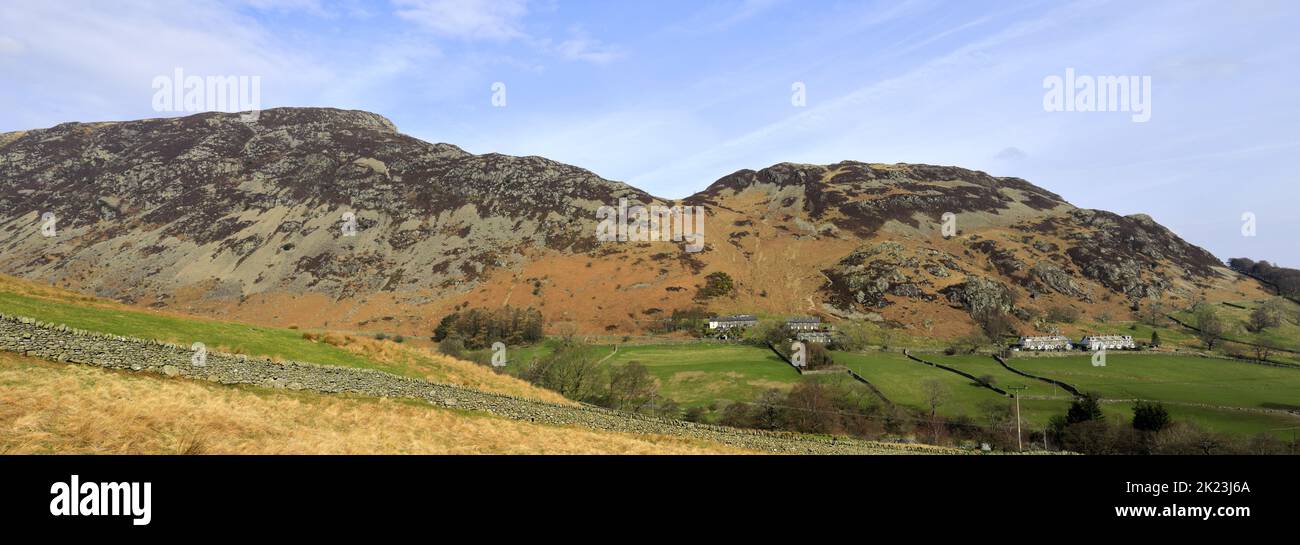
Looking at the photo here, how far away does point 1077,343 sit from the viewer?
113 m

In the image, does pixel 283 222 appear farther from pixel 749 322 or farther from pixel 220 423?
pixel 220 423

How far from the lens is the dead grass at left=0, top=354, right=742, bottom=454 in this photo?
14.8 metres

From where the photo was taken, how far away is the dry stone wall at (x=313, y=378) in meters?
24.7

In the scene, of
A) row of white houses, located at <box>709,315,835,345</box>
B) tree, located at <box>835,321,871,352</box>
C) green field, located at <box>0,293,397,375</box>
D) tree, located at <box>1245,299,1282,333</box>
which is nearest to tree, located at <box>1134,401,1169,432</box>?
tree, located at <box>835,321,871,352</box>

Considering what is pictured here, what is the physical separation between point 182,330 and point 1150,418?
8413cm

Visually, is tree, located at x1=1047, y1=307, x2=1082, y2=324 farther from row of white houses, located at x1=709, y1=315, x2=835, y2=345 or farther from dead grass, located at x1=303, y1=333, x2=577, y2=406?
dead grass, located at x1=303, y1=333, x2=577, y2=406

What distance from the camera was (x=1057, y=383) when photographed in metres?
81.1

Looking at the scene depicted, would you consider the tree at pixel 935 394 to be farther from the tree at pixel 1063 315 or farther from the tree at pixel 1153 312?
the tree at pixel 1153 312

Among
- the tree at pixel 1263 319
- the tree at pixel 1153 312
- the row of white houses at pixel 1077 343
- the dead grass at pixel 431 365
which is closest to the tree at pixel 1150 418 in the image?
the row of white houses at pixel 1077 343

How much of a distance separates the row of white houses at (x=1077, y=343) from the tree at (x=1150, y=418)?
50.9 meters

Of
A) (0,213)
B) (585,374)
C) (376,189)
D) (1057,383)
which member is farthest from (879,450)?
(0,213)

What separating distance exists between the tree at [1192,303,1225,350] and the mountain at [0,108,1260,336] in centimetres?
1503
